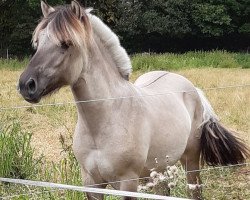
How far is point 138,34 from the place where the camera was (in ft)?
97.0

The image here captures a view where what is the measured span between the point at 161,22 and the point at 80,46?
2573cm

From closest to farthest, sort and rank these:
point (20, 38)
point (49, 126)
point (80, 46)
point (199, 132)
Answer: point (80, 46) < point (199, 132) < point (49, 126) < point (20, 38)

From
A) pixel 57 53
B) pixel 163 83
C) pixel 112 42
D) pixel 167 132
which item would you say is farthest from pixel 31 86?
pixel 163 83

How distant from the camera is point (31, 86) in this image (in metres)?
3.04

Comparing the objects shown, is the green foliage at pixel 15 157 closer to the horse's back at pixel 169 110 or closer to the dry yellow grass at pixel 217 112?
the dry yellow grass at pixel 217 112

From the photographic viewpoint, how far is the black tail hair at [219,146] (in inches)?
188

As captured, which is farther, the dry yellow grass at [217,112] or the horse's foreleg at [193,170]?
the dry yellow grass at [217,112]

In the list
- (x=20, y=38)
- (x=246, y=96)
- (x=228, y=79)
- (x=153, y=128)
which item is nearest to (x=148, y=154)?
(x=153, y=128)

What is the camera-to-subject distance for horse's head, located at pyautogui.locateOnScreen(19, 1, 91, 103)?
10.0 ft

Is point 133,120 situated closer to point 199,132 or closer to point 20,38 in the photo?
point 199,132

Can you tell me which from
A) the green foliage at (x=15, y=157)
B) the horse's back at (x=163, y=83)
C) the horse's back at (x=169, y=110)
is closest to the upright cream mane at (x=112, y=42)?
the horse's back at (x=169, y=110)

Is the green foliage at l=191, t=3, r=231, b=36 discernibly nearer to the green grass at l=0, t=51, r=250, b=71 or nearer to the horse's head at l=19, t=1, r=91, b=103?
the green grass at l=0, t=51, r=250, b=71

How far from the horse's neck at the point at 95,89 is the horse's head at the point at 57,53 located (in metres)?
0.11

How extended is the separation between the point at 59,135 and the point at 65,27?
390cm
